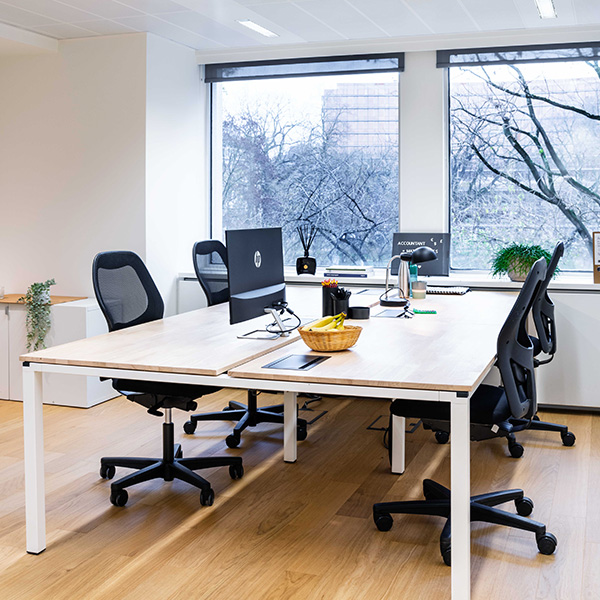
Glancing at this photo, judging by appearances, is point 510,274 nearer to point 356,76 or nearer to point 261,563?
point 356,76

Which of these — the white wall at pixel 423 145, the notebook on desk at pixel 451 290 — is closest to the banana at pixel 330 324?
the notebook on desk at pixel 451 290

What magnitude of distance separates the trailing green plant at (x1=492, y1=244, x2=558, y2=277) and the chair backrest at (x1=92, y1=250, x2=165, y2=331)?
236 centimetres

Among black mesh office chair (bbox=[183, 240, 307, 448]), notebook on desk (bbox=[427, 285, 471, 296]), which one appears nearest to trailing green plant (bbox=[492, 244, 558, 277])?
notebook on desk (bbox=[427, 285, 471, 296])

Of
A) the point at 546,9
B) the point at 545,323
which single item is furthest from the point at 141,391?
the point at 546,9

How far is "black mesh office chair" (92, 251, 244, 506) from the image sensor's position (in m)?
3.21

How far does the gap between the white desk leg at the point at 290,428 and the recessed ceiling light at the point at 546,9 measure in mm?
2700

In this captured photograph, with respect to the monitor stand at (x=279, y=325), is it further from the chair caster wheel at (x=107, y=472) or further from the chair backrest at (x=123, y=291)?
the chair caster wheel at (x=107, y=472)


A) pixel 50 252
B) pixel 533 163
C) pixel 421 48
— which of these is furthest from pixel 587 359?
pixel 50 252

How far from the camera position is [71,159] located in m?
5.52

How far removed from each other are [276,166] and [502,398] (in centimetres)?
357

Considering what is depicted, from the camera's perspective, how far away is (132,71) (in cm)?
530

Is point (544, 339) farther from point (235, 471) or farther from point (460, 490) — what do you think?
point (460, 490)

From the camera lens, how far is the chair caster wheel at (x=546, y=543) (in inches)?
109

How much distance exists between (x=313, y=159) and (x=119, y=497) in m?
3.44
